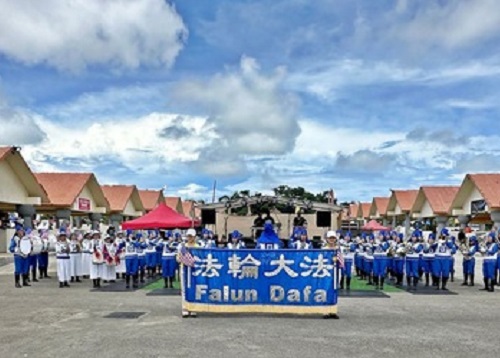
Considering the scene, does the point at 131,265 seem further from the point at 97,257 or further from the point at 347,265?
the point at 347,265

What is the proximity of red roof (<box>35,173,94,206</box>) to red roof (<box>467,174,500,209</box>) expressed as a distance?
85.3ft

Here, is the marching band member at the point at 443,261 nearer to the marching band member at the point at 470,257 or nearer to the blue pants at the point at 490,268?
the marching band member at the point at 470,257

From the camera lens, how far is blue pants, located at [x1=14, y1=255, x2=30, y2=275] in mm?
19266

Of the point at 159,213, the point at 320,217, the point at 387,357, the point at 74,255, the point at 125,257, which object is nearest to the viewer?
the point at 387,357

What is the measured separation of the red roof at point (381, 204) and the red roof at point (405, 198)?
6575 millimetres

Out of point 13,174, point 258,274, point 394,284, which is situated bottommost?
point 394,284

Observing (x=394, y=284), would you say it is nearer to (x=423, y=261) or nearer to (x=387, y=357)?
(x=423, y=261)

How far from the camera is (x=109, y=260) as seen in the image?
63.6 ft

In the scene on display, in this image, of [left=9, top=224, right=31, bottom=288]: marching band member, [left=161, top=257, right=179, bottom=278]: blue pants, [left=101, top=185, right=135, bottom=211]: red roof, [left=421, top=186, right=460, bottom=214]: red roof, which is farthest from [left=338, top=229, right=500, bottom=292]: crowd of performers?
[left=101, top=185, right=135, bottom=211]: red roof

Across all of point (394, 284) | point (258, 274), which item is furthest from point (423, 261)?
point (258, 274)

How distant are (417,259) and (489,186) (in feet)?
74.6

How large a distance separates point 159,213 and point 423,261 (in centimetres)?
1123

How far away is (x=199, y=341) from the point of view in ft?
32.5

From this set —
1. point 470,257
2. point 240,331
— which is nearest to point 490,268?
point 470,257
